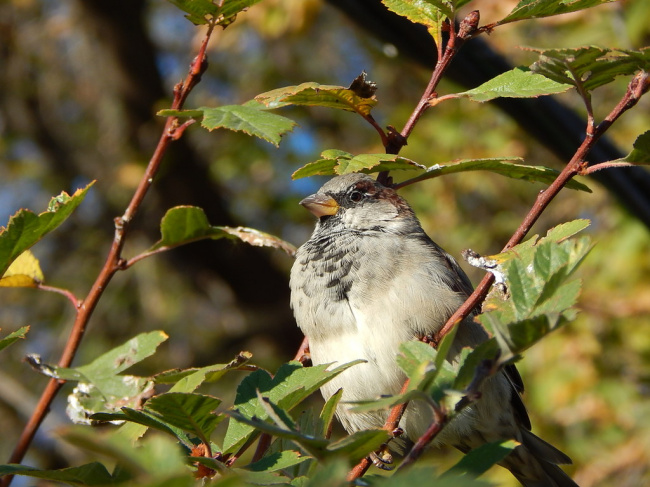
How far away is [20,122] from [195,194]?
1.86 m

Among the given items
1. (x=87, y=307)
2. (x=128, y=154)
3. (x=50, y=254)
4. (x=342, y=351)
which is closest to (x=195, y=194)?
(x=128, y=154)

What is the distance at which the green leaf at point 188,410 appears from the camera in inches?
38.0

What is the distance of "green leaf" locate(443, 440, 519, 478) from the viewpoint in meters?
0.79

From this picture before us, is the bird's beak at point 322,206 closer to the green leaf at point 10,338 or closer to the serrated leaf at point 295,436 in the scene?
the green leaf at point 10,338

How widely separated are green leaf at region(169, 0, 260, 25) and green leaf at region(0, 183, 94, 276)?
355 millimetres

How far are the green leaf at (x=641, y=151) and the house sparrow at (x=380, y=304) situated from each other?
2.25ft

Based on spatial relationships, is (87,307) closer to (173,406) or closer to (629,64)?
(173,406)

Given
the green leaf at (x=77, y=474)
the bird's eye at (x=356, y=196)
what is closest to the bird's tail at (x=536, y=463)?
the bird's eye at (x=356, y=196)

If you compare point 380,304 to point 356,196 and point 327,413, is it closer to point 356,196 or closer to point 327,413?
point 356,196

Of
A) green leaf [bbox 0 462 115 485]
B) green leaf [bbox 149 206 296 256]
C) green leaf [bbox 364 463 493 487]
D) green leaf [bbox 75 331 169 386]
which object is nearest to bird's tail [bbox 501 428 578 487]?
green leaf [bbox 149 206 296 256]

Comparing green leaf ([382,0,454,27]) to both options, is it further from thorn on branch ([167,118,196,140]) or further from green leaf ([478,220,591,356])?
green leaf ([478,220,591,356])

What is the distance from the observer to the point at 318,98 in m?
1.26

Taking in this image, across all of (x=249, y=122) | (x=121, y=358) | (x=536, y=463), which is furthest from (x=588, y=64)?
(x=536, y=463)

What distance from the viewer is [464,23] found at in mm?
1280
